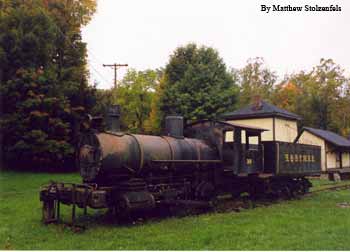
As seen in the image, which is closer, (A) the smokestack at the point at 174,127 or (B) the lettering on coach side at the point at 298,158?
(A) the smokestack at the point at 174,127

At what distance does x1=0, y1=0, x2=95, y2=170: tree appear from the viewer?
24188mm

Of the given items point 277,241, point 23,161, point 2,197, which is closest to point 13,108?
point 23,161

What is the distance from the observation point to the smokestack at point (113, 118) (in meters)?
11.8

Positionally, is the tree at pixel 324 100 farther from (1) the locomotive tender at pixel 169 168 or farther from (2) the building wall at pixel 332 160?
(1) the locomotive tender at pixel 169 168

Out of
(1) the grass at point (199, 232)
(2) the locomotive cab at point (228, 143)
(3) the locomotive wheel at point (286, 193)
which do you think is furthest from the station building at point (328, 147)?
(1) the grass at point (199, 232)

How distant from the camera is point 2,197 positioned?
17.8m

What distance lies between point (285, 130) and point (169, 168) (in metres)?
25.5

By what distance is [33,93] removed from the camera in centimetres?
2456

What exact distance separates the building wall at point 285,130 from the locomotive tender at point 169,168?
Answer: 16619mm

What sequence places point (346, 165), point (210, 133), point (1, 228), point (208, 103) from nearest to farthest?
1. point (1, 228)
2. point (210, 133)
3. point (208, 103)
4. point (346, 165)

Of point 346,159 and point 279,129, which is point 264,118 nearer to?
point 279,129

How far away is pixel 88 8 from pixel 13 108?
46.4 ft

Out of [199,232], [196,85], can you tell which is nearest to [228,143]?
[199,232]

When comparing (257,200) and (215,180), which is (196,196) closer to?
(215,180)
